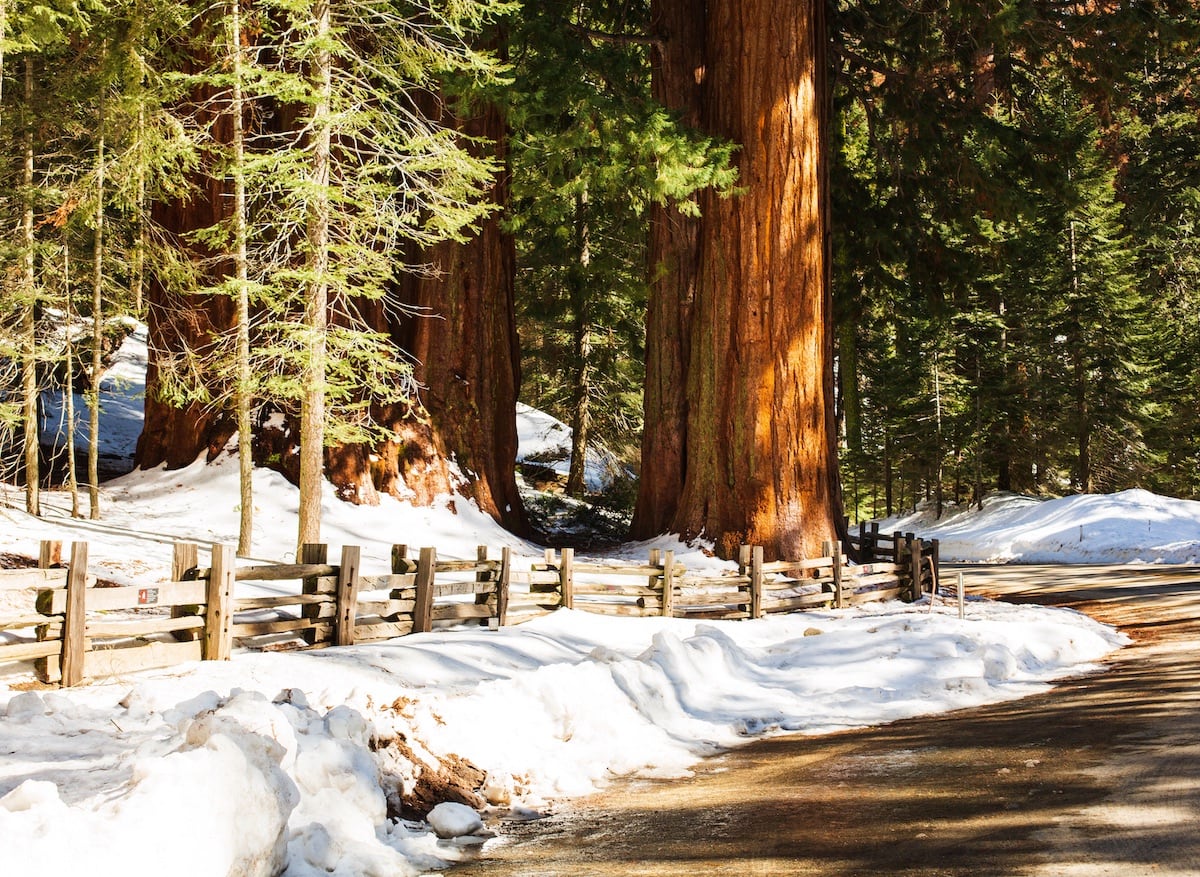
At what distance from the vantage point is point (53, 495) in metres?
19.0

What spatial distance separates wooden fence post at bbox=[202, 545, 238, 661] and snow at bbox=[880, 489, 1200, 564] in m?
23.5

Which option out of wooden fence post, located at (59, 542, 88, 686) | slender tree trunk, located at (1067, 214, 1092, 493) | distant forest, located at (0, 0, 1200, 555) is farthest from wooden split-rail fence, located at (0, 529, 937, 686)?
slender tree trunk, located at (1067, 214, 1092, 493)

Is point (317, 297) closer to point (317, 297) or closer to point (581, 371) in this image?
point (317, 297)

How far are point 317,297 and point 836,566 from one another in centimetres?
849

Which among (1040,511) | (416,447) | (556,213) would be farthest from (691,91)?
(1040,511)

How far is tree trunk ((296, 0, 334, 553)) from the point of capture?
40.0 feet

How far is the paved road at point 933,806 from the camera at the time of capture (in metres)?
4.86

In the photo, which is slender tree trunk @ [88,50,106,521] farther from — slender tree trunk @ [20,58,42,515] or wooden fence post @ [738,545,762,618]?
wooden fence post @ [738,545,762,618]

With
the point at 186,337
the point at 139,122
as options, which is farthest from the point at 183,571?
the point at 186,337

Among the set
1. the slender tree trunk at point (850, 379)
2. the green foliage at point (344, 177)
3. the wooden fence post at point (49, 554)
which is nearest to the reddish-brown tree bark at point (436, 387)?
the green foliage at point (344, 177)

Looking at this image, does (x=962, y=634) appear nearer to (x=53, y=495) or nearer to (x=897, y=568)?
(x=897, y=568)

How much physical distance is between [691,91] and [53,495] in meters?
13.7

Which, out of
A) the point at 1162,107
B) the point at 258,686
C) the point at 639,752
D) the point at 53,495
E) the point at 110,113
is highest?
the point at 1162,107

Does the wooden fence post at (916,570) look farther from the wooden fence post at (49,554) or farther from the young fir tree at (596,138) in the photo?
the wooden fence post at (49,554)
